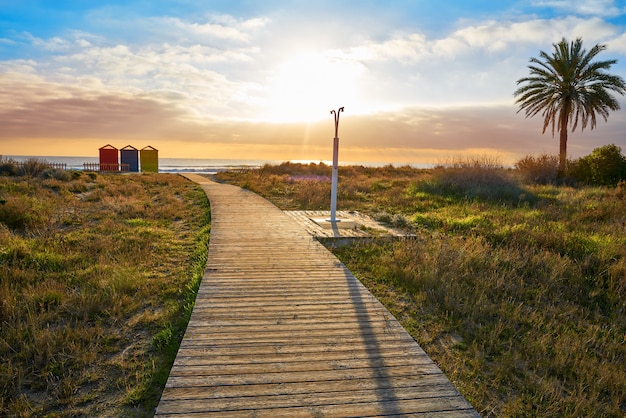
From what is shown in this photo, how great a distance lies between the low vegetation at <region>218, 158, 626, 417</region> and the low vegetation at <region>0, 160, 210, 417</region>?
318 centimetres

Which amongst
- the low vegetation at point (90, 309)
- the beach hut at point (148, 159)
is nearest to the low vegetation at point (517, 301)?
the low vegetation at point (90, 309)

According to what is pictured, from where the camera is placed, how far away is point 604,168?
25250 mm

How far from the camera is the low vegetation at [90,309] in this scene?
3473mm

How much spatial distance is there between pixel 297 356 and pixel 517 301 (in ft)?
14.3

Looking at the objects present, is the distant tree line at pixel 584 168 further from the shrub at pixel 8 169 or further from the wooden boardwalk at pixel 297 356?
the shrub at pixel 8 169

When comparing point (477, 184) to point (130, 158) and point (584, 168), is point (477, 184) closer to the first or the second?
point (584, 168)

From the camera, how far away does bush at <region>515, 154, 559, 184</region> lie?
27228 mm

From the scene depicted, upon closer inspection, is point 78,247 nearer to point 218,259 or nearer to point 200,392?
point 218,259

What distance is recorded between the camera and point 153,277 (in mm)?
6691

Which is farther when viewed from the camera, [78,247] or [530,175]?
[530,175]

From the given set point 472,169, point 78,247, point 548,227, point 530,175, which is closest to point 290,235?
point 78,247

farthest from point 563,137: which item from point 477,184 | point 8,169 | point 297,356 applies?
point 8,169

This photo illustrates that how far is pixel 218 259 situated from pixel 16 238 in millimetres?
5223

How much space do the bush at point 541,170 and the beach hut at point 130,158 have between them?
38231mm
